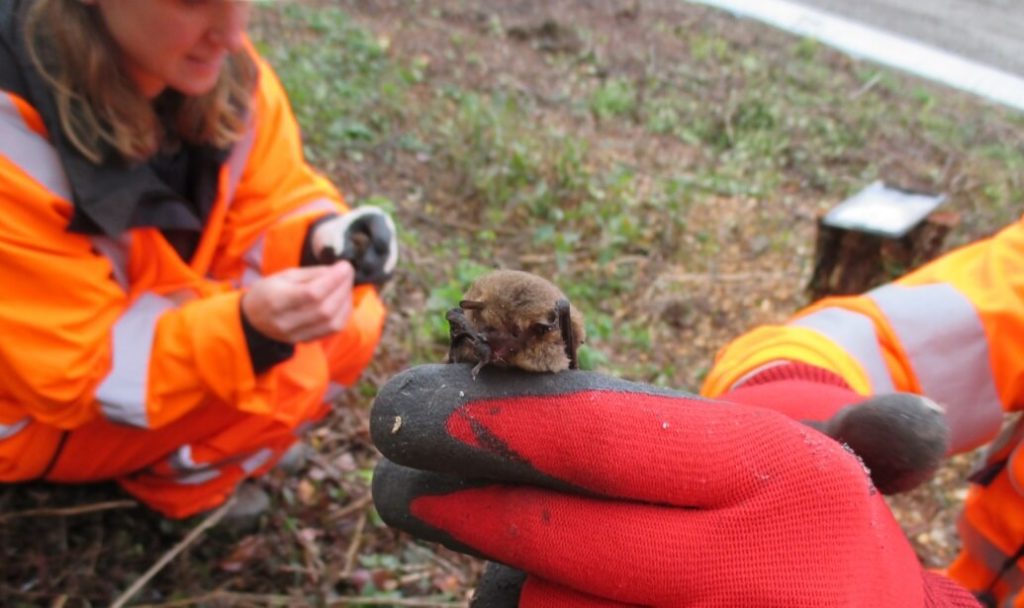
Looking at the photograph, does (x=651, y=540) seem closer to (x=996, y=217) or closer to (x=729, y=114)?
(x=996, y=217)

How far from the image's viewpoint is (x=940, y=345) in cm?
188

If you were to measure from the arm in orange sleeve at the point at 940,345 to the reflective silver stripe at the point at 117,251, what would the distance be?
178 centimetres

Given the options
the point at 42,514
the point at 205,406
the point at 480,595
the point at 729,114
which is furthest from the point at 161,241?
the point at 729,114

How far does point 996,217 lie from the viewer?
18.7 feet

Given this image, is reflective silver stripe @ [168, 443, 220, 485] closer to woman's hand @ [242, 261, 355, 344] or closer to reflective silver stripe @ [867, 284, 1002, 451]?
woman's hand @ [242, 261, 355, 344]

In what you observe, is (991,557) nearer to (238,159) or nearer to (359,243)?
(359,243)

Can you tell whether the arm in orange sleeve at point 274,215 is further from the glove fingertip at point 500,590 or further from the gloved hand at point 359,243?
the glove fingertip at point 500,590

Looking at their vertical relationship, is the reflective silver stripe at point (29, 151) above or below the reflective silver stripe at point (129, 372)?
above

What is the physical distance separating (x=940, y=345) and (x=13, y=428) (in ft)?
8.33

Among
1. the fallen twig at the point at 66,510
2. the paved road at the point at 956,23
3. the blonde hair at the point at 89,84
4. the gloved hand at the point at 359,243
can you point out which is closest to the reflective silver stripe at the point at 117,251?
the blonde hair at the point at 89,84

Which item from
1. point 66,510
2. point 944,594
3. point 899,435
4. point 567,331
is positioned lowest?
point 66,510

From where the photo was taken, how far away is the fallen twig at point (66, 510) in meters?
2.47

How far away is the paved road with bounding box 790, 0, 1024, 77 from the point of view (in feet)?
31.2

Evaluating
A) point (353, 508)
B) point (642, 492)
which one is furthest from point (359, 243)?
point (642, 492)
